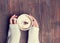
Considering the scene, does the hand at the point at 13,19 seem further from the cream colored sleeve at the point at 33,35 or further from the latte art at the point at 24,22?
the cream colored sleeve at the point at 33,35

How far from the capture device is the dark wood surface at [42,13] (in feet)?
5.50

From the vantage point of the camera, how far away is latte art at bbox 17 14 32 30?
5.40 ft

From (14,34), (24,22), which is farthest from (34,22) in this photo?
(14,34)

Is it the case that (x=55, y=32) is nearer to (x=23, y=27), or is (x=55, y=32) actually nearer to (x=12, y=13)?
(x=23, y=27)

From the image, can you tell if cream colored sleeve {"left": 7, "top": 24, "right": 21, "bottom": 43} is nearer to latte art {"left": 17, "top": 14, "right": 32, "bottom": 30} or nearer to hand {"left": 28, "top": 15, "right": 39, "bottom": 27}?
latte art {"left": 17, "top": 14, "right": 32, "bottom": 30}

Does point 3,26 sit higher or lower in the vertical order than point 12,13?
lower

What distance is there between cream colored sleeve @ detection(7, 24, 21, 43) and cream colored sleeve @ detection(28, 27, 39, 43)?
9cm

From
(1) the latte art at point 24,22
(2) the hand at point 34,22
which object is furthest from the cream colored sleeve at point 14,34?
(2) the hand at point 34,22

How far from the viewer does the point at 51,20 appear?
1.73 metres

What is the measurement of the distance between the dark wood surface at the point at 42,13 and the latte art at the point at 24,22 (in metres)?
0.06

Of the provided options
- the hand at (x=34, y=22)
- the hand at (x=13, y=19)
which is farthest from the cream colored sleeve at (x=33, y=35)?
the hand at (x=13, y=19)

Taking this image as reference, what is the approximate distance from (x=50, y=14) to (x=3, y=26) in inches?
16.7

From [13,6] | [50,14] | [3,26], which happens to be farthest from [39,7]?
[3,26]

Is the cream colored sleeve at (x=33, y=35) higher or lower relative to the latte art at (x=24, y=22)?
lower
